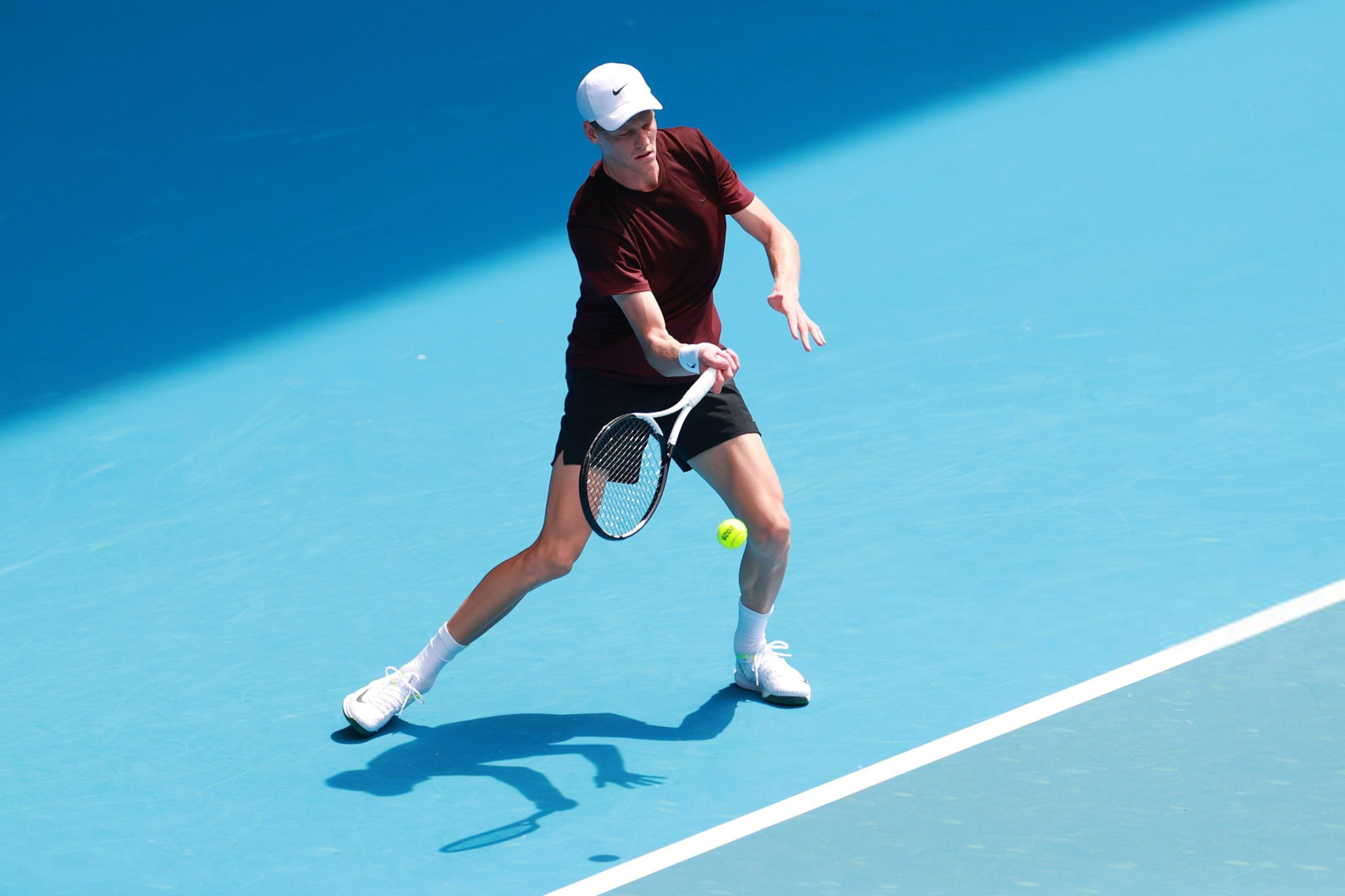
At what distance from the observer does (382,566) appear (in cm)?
572

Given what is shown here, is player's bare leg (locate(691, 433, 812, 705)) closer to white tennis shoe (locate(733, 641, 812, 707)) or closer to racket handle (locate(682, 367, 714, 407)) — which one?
white tennis shoe (locate(733, 641, 812, 707))

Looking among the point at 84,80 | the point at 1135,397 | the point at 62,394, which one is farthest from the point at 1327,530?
the point at 84,80

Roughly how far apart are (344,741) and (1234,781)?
243 centimetres

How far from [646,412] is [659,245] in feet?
1.53

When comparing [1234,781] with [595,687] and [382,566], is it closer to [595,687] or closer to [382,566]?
[595,687]

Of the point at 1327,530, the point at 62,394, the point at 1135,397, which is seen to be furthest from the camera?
the point at 62,394

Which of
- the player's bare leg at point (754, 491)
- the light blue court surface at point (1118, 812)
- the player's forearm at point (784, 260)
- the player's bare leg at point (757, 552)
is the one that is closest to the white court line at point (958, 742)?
the light blue court surface at point (1118, 812)

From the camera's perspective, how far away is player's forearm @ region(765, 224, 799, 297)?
14.6ft

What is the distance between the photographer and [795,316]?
4348 mm

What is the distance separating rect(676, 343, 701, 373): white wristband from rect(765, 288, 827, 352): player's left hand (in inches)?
11.5

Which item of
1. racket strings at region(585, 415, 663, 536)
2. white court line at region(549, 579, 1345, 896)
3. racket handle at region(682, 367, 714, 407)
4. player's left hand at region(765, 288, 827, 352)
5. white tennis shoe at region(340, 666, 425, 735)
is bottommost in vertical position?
white court line at region(549, 579, 1345, 896)

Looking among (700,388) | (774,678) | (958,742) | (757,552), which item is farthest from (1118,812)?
(700,388)

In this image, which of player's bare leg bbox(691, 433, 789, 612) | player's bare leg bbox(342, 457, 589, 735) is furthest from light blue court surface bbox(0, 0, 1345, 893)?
player's bare leg bbox(691, 433, 789, 612)

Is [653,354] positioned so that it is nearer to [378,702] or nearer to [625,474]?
Result: [625,474]
